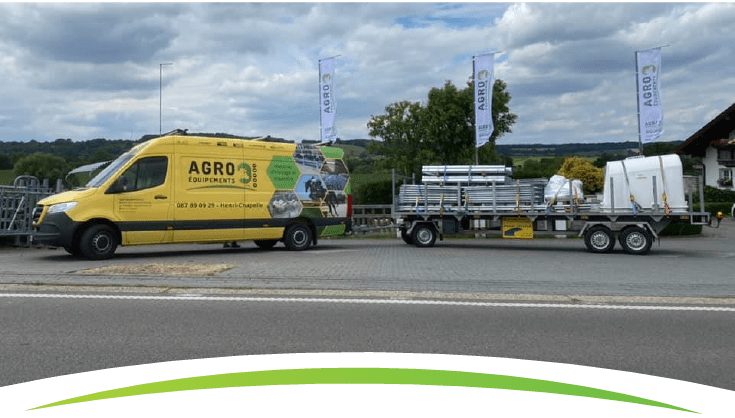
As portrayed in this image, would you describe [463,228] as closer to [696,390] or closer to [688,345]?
[688,345]

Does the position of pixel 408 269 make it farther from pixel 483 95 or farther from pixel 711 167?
pixel 711 167

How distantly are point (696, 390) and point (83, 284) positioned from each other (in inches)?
316

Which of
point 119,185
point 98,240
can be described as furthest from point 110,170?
point 98,240

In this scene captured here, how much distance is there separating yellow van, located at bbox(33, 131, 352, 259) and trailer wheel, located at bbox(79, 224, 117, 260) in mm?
21

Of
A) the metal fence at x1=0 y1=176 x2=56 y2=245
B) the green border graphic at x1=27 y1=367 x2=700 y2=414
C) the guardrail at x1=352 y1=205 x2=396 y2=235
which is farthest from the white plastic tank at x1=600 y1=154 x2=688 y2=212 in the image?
the metal fence at x1=0 y1=176 x2=56 y2=245

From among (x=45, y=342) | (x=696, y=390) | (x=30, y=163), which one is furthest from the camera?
(x=30, y=163)

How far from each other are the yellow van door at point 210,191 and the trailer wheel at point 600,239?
358 inches

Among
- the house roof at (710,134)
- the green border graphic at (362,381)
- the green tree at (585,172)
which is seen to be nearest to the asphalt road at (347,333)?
the green border graphic at (362,381)

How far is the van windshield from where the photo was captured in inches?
575

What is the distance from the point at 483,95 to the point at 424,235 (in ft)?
31.7

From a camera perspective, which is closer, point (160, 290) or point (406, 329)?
point (406, 329)

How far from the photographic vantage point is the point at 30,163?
36812 millimetres

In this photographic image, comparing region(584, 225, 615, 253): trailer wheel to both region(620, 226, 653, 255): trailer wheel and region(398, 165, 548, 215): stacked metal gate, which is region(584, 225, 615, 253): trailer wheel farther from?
region(398, 165, 548, 215): stacked metal gate

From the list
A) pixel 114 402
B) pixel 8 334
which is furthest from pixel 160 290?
pixel 114 402
